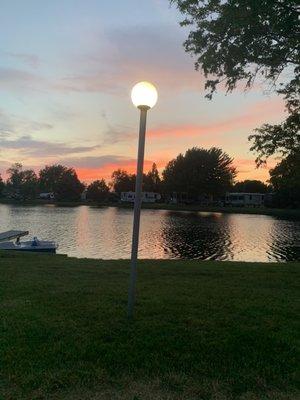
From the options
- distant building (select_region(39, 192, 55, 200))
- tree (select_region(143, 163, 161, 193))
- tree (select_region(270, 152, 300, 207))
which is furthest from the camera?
distant building (select_region(39, 192, 55, 200))

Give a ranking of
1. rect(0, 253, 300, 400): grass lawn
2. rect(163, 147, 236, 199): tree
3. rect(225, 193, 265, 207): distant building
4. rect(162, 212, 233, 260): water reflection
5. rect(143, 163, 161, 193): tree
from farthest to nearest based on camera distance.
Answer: rect(143, 163, 161, 193): tree, rect(225, 193, 265, 207): distant building, rect(163, 147, 236, 199): tree, rect(162, 212, 233, 260): water reflection, rect(0, 253, 300, 400): grass lawn

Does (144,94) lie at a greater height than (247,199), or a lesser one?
lesser

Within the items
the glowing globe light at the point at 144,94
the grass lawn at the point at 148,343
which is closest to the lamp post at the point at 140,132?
the glowing globe light at the point at 144,94

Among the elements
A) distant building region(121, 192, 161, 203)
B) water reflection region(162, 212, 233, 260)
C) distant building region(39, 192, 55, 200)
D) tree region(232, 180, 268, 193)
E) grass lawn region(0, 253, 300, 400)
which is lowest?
water reflection region(162, 212, 233, 260)

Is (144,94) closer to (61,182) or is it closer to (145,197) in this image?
(145,197)

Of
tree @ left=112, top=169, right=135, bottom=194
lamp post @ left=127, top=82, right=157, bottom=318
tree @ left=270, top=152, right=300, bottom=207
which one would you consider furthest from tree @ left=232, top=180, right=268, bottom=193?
lamp post @ left=127, top=82, right=157, bottom=318

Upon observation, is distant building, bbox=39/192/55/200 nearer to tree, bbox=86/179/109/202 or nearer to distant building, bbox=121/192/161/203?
tree, bbox=86/179/109/202

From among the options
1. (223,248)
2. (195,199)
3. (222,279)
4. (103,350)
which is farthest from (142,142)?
(195,199)

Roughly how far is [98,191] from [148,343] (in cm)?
14517

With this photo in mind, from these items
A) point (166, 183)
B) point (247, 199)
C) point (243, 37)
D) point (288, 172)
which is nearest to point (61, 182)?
point (166, 183)

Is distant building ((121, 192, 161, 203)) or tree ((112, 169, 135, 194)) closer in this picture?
distant building ((121, 192, 161, 203))

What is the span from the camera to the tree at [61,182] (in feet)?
503

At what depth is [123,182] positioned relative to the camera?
14425cm

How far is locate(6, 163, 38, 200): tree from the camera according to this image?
154625 millimetres
